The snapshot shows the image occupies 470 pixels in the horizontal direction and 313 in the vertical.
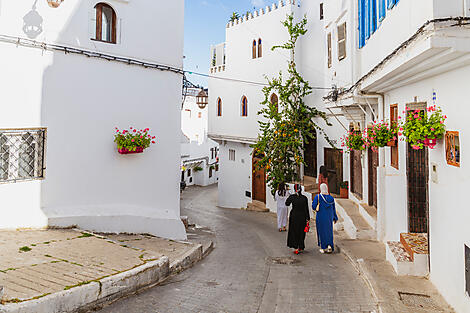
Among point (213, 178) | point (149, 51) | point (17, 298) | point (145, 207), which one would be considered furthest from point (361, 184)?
point (213, 178)

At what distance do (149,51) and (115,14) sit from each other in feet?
3.72

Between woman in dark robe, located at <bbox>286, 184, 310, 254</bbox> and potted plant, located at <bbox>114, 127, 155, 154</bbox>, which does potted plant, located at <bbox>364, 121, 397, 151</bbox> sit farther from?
potted plant, located at <bbox>114, 127, 155, 154</bbox>

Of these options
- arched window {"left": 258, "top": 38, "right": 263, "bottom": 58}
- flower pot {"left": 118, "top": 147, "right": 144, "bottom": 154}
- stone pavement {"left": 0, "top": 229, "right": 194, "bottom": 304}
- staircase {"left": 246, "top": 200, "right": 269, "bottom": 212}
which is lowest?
staircase {"left": 246, "top": 200, "right": 269, "bottom": 212}

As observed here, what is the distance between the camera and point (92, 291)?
460cm

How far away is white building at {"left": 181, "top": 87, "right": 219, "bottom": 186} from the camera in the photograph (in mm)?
33125

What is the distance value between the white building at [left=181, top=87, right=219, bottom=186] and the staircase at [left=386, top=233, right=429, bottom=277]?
26590 millimetres

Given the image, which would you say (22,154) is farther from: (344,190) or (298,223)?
(344,190)

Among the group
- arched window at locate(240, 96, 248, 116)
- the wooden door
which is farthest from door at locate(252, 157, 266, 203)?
the wooden door

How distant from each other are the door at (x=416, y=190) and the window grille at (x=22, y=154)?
7.24 m

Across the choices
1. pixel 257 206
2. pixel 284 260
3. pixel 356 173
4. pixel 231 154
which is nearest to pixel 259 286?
pixel 284 260

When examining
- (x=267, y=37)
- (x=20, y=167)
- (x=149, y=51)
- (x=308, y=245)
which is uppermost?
(x=267, y=37)

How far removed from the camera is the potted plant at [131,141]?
845 cm

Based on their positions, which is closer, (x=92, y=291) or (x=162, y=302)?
(x=92, y=291)

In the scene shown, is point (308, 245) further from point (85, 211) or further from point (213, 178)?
point (213, 178)
